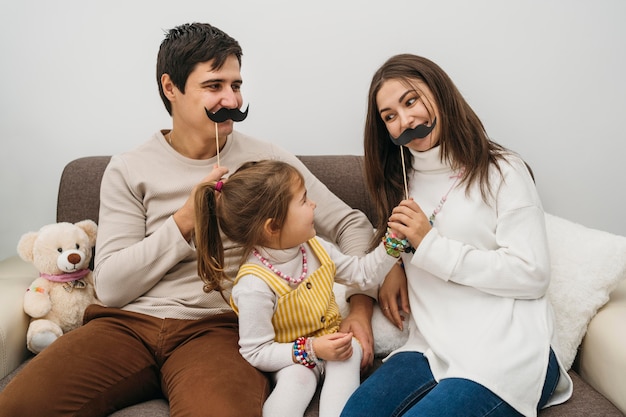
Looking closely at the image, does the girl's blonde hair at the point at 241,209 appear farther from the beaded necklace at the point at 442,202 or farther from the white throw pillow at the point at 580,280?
the white throw pillow at the point at 580,280

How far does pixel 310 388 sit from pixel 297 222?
0.36 metres

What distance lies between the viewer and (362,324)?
4.74 feet

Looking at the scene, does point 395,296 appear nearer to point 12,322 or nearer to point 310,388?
point 310,388

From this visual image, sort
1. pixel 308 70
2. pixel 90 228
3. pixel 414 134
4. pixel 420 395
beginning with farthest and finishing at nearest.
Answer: pixel 308 70
pixel 90 228
pixel 414 134
pixel 420 395

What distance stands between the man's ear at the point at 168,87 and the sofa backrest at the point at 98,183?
383 mm

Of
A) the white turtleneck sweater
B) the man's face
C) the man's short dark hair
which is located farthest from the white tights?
the man's short dark hair

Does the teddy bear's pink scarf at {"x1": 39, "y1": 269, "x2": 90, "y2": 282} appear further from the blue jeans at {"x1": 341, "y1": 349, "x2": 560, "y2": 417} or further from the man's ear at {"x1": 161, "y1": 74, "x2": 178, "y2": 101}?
the blue jeans at {"x1": 341, "y1": 349, "x2": 560, "y2": 417}

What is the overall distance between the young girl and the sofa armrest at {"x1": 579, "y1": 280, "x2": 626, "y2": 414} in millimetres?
500

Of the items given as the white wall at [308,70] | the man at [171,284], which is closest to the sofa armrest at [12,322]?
the man at [171,284]

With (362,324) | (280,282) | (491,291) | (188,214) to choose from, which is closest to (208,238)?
(188,214)

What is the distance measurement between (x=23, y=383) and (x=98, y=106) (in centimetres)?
107

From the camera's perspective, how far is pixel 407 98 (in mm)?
1382

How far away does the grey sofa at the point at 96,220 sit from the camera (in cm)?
125

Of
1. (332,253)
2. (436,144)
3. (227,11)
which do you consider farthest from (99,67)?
(436,144)
